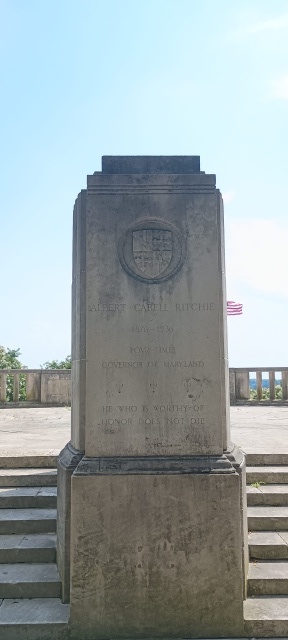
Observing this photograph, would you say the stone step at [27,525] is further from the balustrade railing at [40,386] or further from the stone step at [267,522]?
the balustrade railing at [40,386]

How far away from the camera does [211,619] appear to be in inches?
148

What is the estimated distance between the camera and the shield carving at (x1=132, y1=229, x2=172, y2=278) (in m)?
4.09

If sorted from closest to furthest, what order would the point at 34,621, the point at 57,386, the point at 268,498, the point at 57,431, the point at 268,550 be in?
the point at 34,621, the point at 268,550, the point at 268,498, the point at 57,431, the point at 57,386

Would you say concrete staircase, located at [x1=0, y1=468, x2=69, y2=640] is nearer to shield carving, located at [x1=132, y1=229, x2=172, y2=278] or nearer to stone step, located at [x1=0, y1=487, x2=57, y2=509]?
stone step, located at [x1=0, y1=487, x2=57, y2=509]

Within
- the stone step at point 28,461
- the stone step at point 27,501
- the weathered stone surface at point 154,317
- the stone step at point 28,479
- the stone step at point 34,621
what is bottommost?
the stone step at point 34,621

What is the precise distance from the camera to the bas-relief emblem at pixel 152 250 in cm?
409

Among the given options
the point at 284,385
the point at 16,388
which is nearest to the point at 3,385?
the point at 16,388

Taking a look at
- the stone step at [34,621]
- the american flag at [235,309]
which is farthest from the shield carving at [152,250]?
the american flag at [235,309]

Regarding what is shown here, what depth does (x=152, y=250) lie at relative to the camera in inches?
162

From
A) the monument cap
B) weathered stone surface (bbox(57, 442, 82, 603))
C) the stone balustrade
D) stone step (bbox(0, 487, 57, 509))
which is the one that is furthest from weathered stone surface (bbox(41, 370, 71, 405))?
the monument cap

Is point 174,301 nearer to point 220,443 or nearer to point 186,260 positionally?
point 186,260

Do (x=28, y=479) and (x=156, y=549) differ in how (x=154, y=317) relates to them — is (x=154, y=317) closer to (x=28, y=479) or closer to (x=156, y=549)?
(x=156, y=549)

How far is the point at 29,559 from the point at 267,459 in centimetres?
289

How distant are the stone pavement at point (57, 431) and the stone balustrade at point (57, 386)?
2.69 feet
